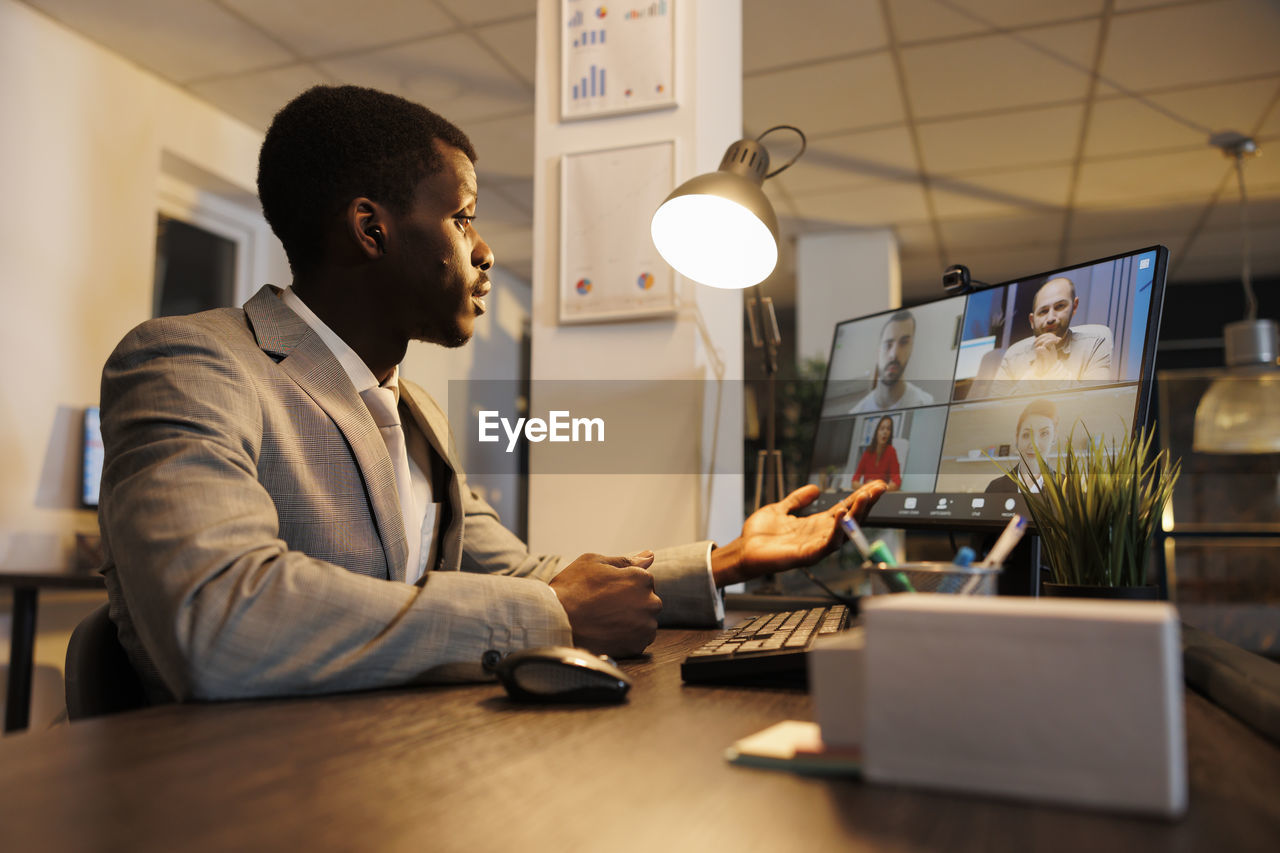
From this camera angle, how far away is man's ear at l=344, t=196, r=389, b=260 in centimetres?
114

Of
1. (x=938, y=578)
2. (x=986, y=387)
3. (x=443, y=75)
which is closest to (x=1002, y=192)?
(x=443, y=75)

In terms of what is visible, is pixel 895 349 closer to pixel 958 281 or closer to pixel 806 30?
pixel 958 281

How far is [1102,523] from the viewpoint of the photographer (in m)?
0.82

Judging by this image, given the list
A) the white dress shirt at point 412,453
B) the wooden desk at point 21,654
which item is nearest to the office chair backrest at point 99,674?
the white dress shirt at point 412,453

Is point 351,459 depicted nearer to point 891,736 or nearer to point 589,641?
point 589,641

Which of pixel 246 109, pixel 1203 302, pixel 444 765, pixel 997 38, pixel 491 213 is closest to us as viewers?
pixel 444 765

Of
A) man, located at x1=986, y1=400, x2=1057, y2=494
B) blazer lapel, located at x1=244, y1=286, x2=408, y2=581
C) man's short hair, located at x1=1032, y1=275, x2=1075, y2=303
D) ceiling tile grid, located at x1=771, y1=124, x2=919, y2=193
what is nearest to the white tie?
blazer lapel, located at x1=244, y1=286, x2=408, y2=581

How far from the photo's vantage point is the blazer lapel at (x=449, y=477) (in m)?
1.19

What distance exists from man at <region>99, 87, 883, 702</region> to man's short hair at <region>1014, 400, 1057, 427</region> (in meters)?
0.20

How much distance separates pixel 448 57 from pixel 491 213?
159cm

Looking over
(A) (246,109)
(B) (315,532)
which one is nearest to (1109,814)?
(B) (315,532)

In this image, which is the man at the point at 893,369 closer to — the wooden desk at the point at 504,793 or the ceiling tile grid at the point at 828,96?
the wooden desk at the point at 504,793

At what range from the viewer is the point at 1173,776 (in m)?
0.39

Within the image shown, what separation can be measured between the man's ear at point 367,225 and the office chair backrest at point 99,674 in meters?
0.53
